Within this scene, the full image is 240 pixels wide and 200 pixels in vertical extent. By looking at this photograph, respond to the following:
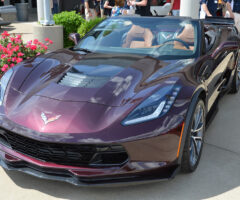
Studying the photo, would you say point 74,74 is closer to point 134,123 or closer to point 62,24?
point 134,123

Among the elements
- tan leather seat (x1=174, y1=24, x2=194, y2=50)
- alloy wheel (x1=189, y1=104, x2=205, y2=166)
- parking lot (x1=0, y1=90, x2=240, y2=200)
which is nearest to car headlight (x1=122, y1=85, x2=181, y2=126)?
alloy wheel (x1=189, y1=104, x2=205, y2=166)

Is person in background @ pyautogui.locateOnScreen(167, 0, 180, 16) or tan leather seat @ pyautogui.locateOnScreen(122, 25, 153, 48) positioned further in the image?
person in background @ pyautogui.locateOnScreen(167, 0, 180, 16)

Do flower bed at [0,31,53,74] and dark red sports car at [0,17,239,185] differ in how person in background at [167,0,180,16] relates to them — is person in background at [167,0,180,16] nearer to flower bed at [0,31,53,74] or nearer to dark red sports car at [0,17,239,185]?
flower bed at [0,31,53,74]

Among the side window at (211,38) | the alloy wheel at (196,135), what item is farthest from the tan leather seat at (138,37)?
the alloy wheel at (196,135)

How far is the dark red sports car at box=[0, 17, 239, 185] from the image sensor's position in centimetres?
248

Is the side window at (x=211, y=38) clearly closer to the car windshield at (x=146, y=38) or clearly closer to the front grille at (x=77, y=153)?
the car windshield at (x=146, y=38)

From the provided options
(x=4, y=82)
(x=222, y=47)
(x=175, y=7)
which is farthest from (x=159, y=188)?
(x=175, y=7)

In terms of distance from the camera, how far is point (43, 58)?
3.68 meters

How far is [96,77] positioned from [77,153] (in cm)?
83

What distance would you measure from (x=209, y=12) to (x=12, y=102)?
5.40 m

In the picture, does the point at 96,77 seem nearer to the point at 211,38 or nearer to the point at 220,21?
the point at 211,38

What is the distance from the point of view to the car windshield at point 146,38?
12.0 feet

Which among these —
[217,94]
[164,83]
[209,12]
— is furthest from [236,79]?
[164,83]

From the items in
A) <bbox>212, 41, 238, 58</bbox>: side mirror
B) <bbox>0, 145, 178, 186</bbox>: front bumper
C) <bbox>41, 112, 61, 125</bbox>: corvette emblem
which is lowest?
<bbox>0, 145, 178, 186</bbox>: front bumper
